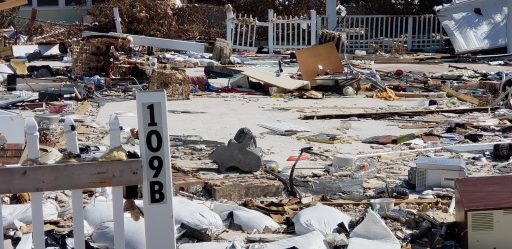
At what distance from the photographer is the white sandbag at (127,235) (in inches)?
228

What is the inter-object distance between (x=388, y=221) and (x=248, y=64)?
56.1 feet

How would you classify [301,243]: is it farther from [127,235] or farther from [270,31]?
[270,31]

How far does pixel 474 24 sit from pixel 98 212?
923 inches

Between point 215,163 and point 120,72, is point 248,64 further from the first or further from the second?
point 215,163

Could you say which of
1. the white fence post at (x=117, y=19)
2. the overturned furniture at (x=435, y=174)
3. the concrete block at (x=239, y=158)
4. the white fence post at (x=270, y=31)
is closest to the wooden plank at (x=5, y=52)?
the white fence post at (x=117, y=19)

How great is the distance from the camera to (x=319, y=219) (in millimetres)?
6977

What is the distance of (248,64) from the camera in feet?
79.5

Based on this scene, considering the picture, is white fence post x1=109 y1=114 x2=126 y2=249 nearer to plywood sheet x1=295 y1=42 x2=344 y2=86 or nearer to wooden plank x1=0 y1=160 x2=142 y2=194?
wooden plank x1=0 y1=160 x2=142 y2=194

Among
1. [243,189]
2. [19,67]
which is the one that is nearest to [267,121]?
[243,189]

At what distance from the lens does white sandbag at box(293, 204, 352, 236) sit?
22.4ft

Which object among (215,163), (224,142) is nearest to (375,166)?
(215,163)

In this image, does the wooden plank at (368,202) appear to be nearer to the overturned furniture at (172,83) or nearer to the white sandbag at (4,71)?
the overturned furniture at (172,83)

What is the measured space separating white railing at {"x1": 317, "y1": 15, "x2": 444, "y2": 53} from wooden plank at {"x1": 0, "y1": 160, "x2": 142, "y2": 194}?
25016 millimetres

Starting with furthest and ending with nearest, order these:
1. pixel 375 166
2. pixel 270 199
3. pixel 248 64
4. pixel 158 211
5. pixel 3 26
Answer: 1. pixel 3 26
2. pixel 248 64
3. pixel 375 166
4. pixel 270 199
5. pixel 158 211
